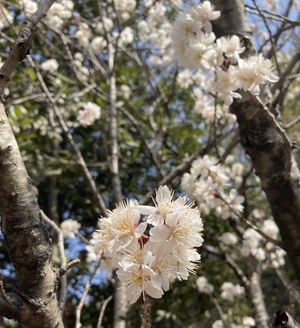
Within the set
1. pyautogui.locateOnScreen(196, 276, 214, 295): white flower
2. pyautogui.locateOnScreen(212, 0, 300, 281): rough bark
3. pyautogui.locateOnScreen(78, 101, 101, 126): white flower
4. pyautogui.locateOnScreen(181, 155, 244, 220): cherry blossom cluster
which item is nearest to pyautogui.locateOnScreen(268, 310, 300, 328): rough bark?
pyautogui.locateOnScreen(212, 0, 300, 281): rough bark

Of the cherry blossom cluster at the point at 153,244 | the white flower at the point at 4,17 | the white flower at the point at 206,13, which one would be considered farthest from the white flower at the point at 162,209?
the white flower at the point at 4,17

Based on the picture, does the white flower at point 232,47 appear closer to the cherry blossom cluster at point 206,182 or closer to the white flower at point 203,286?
the cherry blossom cluster at point 206,182

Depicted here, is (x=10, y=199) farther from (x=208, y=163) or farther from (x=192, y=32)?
(x=208, y=163)

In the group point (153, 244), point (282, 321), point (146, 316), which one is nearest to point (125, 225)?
point (153, 244)

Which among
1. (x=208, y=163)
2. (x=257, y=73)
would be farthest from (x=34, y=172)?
(x=257, y=73)

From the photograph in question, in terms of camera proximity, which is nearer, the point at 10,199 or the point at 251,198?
the point at 10,199
